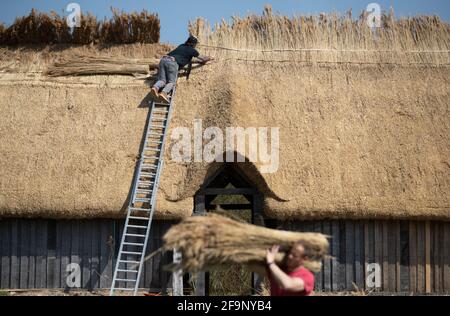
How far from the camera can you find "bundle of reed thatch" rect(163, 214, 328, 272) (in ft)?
24.1

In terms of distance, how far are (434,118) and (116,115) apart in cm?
659

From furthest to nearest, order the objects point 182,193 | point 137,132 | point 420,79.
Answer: point 420,79 < point 137,132 < point 182,193

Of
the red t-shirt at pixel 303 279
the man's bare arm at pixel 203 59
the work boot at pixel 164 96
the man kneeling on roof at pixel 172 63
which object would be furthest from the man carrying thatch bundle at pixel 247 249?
the man's bare arm at pixel 203 59

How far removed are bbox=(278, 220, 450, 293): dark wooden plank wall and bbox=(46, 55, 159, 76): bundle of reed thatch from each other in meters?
4.84

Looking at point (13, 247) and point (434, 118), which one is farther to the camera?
point (434, 118)

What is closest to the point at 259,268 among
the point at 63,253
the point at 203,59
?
the point at 63,253

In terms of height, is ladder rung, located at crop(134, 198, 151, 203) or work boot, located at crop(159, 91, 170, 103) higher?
work boot, located at crop(159, 91, 170, 103)

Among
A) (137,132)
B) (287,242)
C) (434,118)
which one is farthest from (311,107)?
(287,242)

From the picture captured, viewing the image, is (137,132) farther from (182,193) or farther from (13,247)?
(13,247)

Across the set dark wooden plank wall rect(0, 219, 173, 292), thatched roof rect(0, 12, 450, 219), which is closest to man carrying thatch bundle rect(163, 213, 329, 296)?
thatched roof rect(0, 12, 450, 219)

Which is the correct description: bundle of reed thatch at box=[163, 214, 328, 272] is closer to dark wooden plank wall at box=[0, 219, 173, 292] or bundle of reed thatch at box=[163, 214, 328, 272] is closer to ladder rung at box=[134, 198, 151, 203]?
ladder rung at box=[134, 198, 151, 203]

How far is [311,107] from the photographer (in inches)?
523

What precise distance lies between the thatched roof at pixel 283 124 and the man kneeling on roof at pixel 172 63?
300 mm
